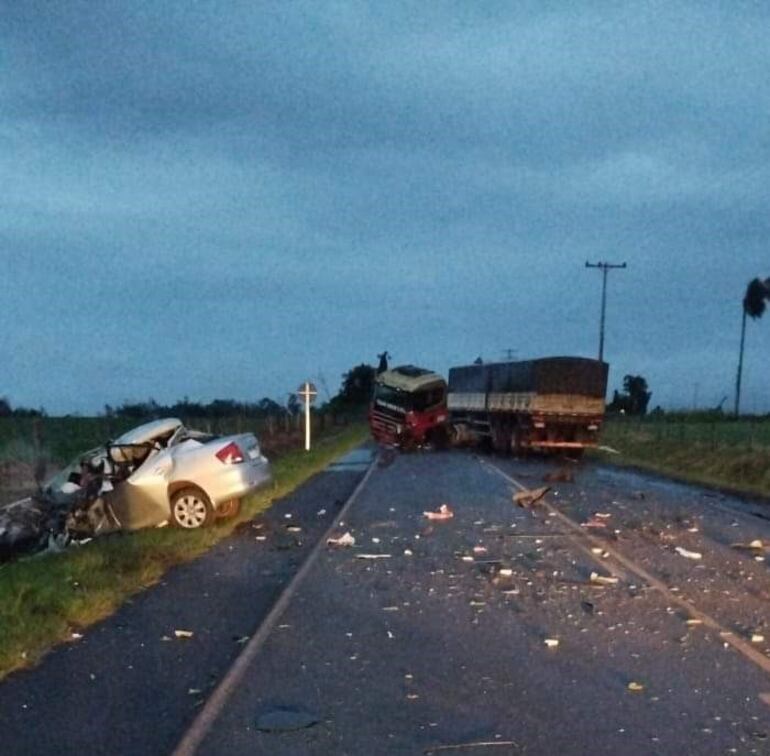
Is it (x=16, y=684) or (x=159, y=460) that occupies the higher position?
(x=159, y=460)

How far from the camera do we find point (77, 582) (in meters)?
12.3

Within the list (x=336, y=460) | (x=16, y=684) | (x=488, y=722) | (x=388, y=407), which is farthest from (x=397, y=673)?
(x=388, y=407)

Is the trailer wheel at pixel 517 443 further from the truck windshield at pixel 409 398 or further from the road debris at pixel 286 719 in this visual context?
the road debris at pixel 286 719

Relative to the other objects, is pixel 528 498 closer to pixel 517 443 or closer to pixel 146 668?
pixel 146 668

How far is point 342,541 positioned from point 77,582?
4897 millimetres

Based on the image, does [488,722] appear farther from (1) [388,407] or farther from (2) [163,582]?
(1) [388,407]

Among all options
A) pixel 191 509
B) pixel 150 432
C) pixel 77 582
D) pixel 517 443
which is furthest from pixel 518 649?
pixel 517 443

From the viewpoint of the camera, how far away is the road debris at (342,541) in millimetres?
16250

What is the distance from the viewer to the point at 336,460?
129 feet

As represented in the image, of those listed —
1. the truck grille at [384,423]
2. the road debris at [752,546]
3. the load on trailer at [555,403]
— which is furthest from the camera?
the truck grille at [384,423]

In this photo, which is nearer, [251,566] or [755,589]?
[755,589]

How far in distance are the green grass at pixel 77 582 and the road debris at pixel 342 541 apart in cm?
154

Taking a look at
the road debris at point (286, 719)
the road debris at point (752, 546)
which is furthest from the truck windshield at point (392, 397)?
the road debris at point (286, 719)

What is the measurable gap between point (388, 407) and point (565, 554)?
3577 centimetres
